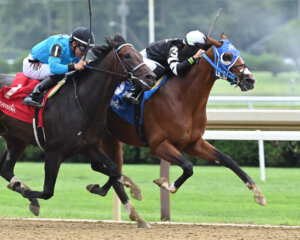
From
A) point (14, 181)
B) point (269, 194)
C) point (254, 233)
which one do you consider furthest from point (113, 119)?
point (269, 194)

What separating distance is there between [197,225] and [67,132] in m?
1.42

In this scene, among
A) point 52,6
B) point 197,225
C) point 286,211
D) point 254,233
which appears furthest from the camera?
point 52,6

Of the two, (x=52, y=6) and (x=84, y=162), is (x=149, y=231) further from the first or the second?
(x=52, y=6)

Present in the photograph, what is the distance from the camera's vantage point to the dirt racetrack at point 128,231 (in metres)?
5.67

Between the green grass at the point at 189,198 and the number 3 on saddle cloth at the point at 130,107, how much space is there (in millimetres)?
1058

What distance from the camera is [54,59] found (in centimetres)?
603

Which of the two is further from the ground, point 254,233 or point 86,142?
point 86,142

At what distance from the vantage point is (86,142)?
603 cm

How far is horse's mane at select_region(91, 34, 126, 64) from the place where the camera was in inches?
235

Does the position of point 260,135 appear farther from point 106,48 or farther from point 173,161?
point 106,48

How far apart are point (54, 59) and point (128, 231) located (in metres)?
1.55

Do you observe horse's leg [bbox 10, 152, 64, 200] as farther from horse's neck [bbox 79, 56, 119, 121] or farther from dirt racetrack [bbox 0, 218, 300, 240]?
horse's neck [bbox 79, 56, 119, 121]

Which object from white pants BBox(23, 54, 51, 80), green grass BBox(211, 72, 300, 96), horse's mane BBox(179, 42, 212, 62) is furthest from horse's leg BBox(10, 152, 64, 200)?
green grass BBox(211, 72, 300, 96)

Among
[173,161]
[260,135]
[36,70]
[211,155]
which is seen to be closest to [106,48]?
[36,70]
